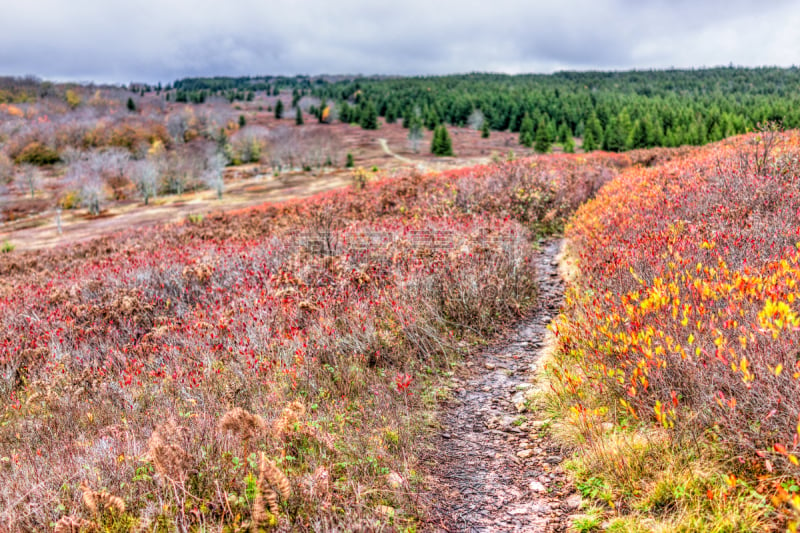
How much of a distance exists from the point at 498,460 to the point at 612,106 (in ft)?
313

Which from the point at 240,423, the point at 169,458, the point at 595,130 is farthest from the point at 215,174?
the point at 169,458

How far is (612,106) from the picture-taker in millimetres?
84125

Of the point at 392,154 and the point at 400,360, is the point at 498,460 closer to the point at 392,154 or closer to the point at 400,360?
the point at 400,360

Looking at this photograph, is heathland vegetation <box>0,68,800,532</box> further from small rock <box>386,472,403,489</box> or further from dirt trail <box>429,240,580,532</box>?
dirt trail <box>429,240,580,532</box>

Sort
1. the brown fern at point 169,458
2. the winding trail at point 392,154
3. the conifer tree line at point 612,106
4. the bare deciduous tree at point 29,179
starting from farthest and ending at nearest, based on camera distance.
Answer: the bare deciduous tree at point 29,179 → the winding trail at point 392,154 → the conifer tree line at point 612,106 → the brown fern at point 169,458

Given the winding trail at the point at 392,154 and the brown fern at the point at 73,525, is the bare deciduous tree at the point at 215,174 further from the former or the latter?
the brown fern at the point at 73,525

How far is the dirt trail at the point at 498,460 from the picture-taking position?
3203 mm

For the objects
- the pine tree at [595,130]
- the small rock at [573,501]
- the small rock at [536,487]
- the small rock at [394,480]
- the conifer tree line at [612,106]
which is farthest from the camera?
the pine tree at [595,130]

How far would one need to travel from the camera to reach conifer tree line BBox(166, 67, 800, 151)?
5831cm

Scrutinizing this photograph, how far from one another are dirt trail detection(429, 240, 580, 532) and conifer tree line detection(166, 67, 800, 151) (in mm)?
23491

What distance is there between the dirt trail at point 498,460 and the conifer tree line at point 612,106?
23.5 m

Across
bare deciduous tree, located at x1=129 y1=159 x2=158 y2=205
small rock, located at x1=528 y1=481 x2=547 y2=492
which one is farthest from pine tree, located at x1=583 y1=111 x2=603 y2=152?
small rock, located at x1=528 y1=481 x2=547 y2=492

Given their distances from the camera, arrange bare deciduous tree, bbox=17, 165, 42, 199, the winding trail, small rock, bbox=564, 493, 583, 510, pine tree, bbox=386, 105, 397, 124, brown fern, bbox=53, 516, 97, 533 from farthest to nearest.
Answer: pine tree, bbox=386, 105, 397, 124 < bare deciduous tree, bbox=17, 165, 42, 199 < the winding trail < small rock, bbox=564, 493, 583, 510 < brown fern, bbox=53, 516, 97, 533

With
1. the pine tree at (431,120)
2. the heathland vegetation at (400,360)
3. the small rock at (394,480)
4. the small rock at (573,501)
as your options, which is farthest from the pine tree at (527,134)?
the small rock at (394,480)
